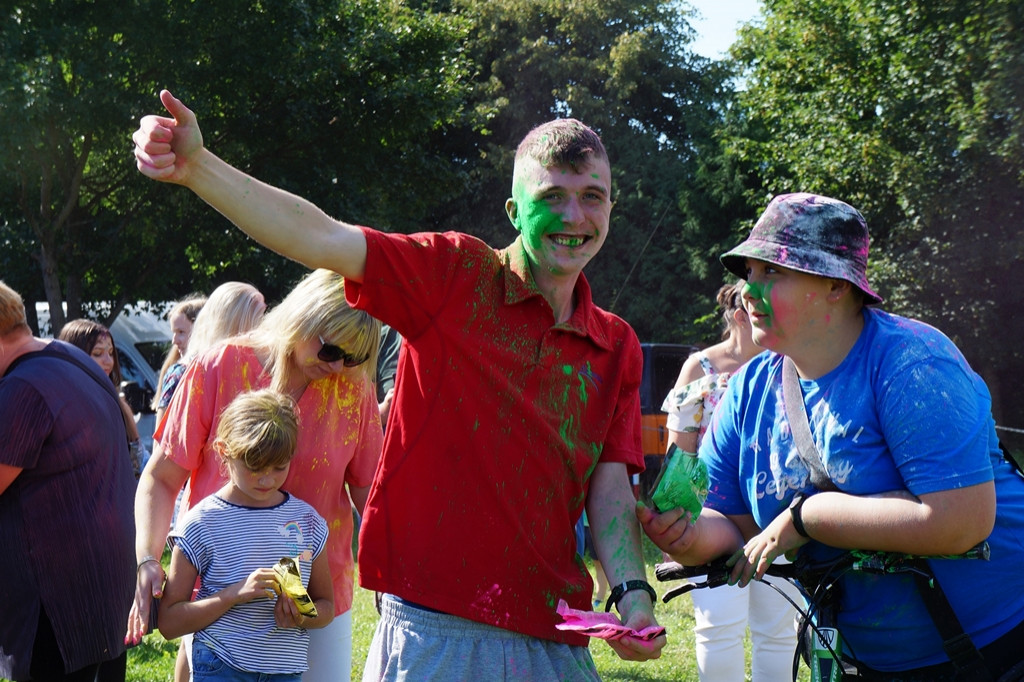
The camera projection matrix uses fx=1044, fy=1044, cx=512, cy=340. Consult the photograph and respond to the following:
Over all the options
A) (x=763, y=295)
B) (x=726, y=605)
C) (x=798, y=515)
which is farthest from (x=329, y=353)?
(x=726, y=605)

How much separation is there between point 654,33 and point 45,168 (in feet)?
67.5

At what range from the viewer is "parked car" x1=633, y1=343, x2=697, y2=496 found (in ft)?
38.8

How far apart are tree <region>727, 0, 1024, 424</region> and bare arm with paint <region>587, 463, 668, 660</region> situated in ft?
57.5

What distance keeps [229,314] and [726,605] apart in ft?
8.37

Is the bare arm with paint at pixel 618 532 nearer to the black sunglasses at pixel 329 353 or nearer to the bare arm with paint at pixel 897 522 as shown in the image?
the bare arm with paint at pixel 897 522

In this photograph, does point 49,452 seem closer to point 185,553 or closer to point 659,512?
point 185,553

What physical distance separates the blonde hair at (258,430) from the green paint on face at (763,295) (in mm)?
1594

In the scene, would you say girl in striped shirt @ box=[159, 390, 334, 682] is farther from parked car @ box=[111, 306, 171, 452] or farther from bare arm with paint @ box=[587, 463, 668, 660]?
parked car @ box=[111, 306, 171, 452]

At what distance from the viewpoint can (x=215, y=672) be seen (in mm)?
3459

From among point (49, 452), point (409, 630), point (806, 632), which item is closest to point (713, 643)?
point (806, 632)

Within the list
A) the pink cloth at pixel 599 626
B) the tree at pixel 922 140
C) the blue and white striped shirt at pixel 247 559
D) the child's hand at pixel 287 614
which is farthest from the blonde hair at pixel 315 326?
the tree at pixel 922 140

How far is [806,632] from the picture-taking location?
9.57 ft

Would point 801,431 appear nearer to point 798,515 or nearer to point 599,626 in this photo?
point 798,515

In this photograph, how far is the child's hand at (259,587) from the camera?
3422 millimetres
